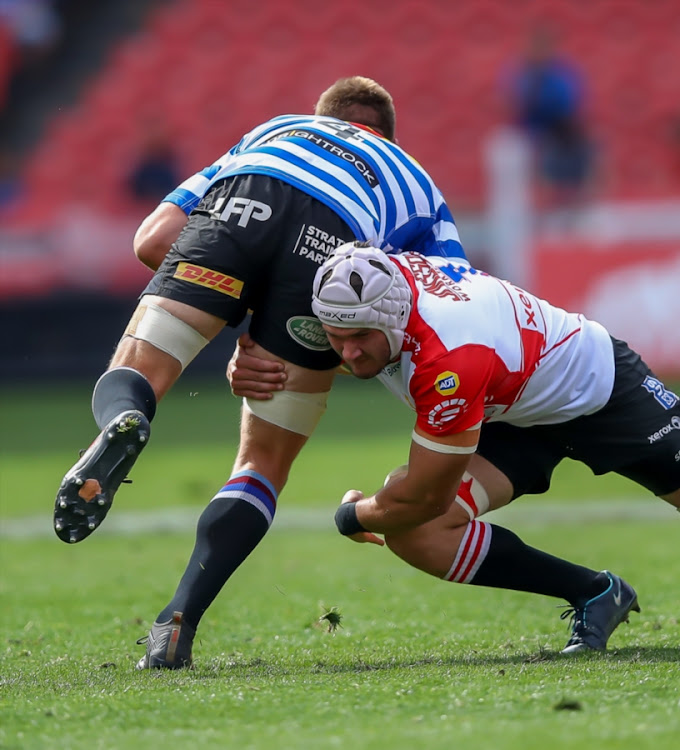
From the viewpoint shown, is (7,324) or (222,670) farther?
(7,324)

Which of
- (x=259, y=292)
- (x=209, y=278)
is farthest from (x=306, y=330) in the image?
(x=209, y=278)

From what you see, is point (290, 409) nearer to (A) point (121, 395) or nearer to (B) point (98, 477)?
(A) point (121, 395)

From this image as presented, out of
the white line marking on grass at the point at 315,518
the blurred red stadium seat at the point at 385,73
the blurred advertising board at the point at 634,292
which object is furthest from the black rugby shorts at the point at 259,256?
the blurred red stadium seat at the point at 385,73

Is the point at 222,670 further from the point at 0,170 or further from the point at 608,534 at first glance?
the point at 0,170

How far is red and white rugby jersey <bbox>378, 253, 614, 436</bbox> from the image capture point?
386cm

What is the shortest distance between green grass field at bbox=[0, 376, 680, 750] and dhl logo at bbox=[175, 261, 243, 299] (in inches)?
48.7

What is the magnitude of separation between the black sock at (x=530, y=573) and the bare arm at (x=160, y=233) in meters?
1.53

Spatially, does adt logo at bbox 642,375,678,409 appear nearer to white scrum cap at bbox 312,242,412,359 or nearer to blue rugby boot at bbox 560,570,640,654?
blue rugby boot at bbox 560,570,640,654

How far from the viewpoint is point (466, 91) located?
17.0 meters

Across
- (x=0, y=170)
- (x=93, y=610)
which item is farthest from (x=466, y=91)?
(x=93, y=610)

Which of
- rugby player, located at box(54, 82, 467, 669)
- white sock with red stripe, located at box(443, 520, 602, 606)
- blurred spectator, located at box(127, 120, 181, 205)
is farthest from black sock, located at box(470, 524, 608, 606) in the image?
blurred spectator, located at box(127, 120, 181, 205)

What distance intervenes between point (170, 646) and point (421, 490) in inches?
38.1

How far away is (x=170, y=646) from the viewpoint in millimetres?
4137

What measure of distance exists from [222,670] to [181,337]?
1088 millimetres
